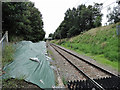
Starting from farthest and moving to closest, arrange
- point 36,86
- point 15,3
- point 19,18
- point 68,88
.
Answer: point 19,18, point 15,3, point 68,88, point 36,86

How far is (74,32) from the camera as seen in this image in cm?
3794

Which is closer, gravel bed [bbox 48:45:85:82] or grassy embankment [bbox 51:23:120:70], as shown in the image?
gravel bed [bbox 48:45:85:82]

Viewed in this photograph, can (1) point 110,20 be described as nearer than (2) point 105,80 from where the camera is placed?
No

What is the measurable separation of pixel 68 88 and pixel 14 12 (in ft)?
22.3

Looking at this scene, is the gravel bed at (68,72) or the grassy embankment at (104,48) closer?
the gravel bed at (68,72)

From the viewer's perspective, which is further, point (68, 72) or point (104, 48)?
point (104, 48)

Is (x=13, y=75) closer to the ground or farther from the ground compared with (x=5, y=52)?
closer to the ground

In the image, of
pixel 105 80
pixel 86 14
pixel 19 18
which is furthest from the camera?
pixel 86 14

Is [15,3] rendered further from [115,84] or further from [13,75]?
[115,84]

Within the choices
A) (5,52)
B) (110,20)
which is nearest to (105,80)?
(5,52)

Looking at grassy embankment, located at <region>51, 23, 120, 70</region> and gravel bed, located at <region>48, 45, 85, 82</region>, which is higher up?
grassy embankment, located at <region>51, 23, 120, 70</region>

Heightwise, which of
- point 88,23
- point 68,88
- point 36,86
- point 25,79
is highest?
point 88,23

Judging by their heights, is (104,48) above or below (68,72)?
above

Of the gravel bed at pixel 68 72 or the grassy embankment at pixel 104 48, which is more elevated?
the grassy embankment at pixel 104 48
